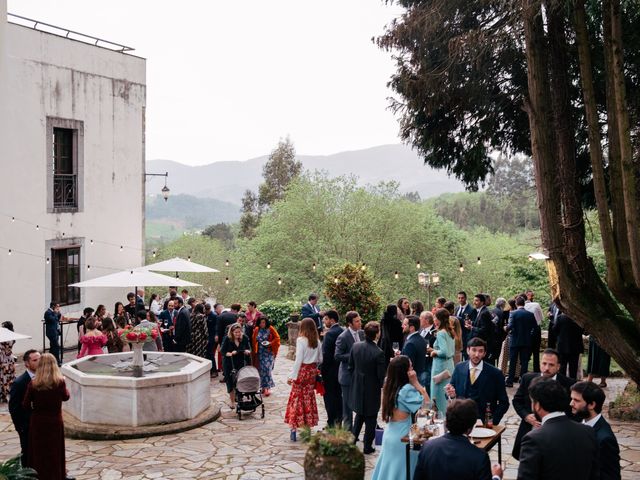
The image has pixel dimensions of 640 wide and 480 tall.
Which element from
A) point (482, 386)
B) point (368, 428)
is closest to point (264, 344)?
point (368, 428)

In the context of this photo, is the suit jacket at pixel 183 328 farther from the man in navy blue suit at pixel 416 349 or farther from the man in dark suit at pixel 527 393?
the man in dark suit at pixel 527 393

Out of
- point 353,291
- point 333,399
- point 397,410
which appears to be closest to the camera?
point 397,410

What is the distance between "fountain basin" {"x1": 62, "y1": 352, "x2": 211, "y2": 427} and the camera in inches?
450

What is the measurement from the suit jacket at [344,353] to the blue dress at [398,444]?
8.25ft

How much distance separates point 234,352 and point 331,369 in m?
2.59

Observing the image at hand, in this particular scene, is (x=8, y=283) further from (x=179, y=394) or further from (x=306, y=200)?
(x=306, y=200)

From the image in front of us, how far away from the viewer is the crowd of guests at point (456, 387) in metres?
5.31

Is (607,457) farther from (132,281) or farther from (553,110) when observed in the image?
(132,281)

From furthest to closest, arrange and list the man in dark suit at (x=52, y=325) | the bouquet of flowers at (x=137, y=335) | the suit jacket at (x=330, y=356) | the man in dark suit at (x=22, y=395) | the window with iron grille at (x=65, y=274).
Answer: the window with iron grille at (x=65, y=274)
the man in dark suit at (x=52, y=325)
the bouquet of flowers at (x=137, y=335)
the suit jacket at (x=330, y=356)
the man in dark suit at (x=22, y=395)

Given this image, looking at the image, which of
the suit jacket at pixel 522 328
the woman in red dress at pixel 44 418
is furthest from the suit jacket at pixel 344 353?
the suit jacket at pixel 522 328

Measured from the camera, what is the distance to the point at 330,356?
10727 millimetres

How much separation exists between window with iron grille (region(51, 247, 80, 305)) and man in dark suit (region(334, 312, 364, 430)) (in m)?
12.6

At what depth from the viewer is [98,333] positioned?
14.1m

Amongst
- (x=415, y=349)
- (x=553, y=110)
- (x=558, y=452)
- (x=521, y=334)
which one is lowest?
(x=521, y=334)
